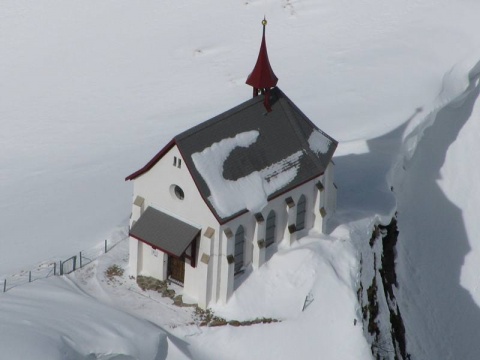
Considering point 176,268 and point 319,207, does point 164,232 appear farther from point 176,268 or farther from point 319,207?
point 319,207

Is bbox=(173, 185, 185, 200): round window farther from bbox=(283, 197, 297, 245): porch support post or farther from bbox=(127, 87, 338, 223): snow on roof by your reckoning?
bbox=(283, 197, 297, 245): porch support post

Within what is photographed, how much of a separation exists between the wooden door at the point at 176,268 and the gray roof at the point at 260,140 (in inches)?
163

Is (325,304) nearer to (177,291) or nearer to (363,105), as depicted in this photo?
(177,291)

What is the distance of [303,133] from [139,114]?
2344 centimetres

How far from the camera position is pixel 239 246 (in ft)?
180

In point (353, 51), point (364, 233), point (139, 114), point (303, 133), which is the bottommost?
point (364, 233)

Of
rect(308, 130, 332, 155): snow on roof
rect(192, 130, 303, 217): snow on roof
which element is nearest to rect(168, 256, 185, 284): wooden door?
rect(192, 130, 303, 217): snow on roof

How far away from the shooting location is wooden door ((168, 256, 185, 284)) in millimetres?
55688

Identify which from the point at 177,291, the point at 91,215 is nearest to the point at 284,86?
the point at 91,215

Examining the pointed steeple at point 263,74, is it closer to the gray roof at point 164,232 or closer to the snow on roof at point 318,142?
the snow on roof at point 318,142

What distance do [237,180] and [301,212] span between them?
4888 millimetres

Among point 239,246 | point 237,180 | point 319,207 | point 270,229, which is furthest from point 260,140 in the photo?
point 319,207

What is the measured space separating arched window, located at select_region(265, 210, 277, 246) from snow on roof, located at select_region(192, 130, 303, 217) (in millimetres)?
1576

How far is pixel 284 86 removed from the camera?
80062 mm
